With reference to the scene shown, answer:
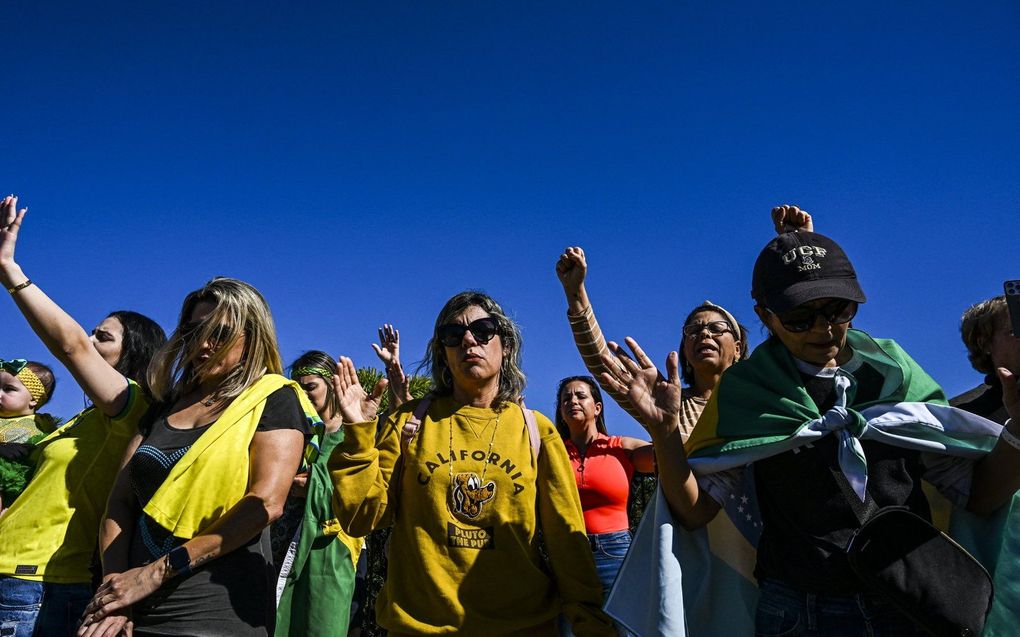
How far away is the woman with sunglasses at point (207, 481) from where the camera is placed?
303 centimetres

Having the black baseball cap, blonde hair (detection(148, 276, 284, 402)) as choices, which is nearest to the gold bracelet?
blonde hair (detection(148, 276, 284, 402))

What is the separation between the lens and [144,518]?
3.20 m

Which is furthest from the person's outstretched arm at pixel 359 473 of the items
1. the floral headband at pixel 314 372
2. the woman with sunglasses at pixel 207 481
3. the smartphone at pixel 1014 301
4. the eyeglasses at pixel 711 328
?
the floral headband at pixel 314 372

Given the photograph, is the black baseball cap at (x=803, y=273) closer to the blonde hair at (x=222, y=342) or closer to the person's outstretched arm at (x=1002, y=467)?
the person's outstretched arm at (x=1002, y=467)

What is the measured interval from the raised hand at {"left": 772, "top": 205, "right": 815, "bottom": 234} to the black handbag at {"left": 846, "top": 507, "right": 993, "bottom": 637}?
1284mm

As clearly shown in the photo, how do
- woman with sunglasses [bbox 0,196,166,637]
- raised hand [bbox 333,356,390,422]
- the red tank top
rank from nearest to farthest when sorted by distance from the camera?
raised hand [bbox 333,356,390,422], woman with sunglasses [bbox 0,196,166,637], the red tank top

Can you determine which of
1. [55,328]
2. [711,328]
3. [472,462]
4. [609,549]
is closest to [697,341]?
[711,328]

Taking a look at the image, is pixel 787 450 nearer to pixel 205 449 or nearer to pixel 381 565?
pixel 205 449

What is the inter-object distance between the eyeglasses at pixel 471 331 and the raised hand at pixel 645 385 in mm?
889

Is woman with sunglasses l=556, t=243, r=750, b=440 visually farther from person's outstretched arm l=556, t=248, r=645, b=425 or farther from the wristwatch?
the wristwatch

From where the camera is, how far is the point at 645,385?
2.79 meters

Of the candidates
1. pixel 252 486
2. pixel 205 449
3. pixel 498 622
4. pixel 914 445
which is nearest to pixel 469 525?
pixel 498 622

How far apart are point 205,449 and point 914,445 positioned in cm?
259

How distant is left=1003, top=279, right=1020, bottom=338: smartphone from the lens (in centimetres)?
256
